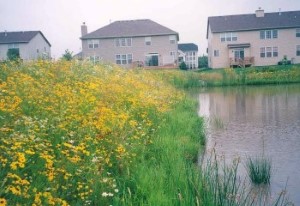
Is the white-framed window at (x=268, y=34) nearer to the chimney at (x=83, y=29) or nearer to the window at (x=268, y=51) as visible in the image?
the window at (x=268, y=51)

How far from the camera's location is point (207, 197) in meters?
4.14

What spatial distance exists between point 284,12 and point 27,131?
53.6 m

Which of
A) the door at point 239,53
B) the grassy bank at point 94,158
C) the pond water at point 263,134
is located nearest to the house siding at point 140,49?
the door at point 239,53

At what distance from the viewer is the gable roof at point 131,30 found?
5112 centimetres

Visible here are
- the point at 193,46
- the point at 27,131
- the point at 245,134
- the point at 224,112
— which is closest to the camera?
the point at 27,131

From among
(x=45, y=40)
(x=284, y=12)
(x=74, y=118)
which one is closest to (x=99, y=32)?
(x=45, y=40)

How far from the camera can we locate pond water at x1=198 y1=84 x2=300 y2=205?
23.5 ft

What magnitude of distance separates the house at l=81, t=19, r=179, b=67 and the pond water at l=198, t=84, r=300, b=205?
109 ft

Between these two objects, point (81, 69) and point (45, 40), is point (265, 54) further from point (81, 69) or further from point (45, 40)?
point (81, 69)

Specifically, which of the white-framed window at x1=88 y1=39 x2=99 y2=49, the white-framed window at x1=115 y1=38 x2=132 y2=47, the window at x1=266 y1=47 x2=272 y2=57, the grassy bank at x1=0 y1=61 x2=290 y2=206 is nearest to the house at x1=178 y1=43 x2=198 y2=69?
the white-framed window at x1=115 y1=38 x2=132 y2=47

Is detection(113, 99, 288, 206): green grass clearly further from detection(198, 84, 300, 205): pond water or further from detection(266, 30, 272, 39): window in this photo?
detection(266, 30, 272, 39): window

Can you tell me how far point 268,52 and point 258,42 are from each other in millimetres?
1884

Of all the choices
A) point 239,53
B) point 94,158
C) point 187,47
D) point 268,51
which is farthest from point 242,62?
point 187,47

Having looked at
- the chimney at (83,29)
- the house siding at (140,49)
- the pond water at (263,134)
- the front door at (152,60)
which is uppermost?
the chimney at (83,29)
